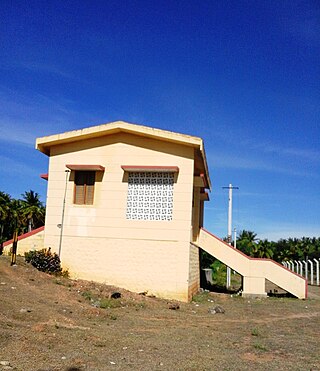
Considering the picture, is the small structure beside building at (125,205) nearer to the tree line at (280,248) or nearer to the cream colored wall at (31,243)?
the cream colored wall at (31,243)

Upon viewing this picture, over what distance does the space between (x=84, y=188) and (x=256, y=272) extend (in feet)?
28.4

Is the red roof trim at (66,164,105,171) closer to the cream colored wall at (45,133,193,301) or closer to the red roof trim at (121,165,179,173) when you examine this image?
the cream colored wall at (45,133,193,301)

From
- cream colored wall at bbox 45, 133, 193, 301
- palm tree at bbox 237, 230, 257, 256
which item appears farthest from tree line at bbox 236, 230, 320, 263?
cream colored wall at bbox 45, 133, 193, 301

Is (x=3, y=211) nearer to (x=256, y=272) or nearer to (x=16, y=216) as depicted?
(x=16, y=216)

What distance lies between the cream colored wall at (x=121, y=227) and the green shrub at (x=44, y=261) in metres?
0.66

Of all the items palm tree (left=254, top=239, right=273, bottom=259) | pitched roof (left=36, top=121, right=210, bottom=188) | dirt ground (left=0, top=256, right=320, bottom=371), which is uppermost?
pitched roof (left=36, top=121, right=210, bottom=188)

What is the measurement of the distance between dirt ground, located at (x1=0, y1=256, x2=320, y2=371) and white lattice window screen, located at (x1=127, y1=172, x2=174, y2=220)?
3.28 m

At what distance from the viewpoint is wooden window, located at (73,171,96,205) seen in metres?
19.1

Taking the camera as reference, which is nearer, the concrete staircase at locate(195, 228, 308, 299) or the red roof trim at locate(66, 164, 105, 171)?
the red roof trim at locate(66, 164, 105, 171)

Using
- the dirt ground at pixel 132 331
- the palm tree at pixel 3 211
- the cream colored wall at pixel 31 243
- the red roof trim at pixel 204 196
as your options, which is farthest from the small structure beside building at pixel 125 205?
the palm tree at pixel 3 211

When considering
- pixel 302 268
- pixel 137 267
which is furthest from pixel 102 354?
pixel 302 268

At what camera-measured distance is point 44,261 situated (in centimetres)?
1781

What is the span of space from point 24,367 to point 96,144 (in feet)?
44.1

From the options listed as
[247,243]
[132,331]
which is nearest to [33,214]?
[247,243]
